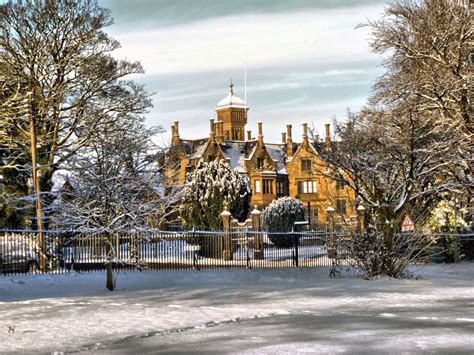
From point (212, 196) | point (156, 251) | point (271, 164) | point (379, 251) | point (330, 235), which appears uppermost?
point (271, 164)

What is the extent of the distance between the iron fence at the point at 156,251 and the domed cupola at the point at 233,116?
6370cm

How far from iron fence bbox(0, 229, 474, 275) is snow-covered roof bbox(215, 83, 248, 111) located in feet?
214

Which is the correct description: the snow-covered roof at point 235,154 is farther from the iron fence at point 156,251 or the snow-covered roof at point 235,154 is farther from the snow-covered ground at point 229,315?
the snow-covered ground at point 229,315

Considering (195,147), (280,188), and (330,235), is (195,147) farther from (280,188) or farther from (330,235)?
(330,235)

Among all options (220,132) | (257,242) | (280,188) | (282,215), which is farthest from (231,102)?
(257,242)

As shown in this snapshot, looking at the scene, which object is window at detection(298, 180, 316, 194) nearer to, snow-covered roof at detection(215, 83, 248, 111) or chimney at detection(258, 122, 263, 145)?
chimney at detection(258, 122, 263, 145)

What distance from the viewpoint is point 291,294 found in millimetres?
20172

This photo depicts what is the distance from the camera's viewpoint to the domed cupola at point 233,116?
99625 millimetres

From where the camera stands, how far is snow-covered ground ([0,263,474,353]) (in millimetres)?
11438

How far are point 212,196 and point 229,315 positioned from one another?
24424 millimetres

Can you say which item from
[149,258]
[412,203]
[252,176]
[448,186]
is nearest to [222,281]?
[149,258]

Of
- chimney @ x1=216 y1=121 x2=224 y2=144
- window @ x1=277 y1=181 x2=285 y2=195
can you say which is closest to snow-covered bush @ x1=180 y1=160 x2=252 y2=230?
window @ x1=277 y1=181 x2=285 y2=195

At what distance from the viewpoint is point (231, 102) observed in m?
100

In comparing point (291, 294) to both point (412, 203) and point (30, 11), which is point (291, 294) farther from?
point (30, 11)
